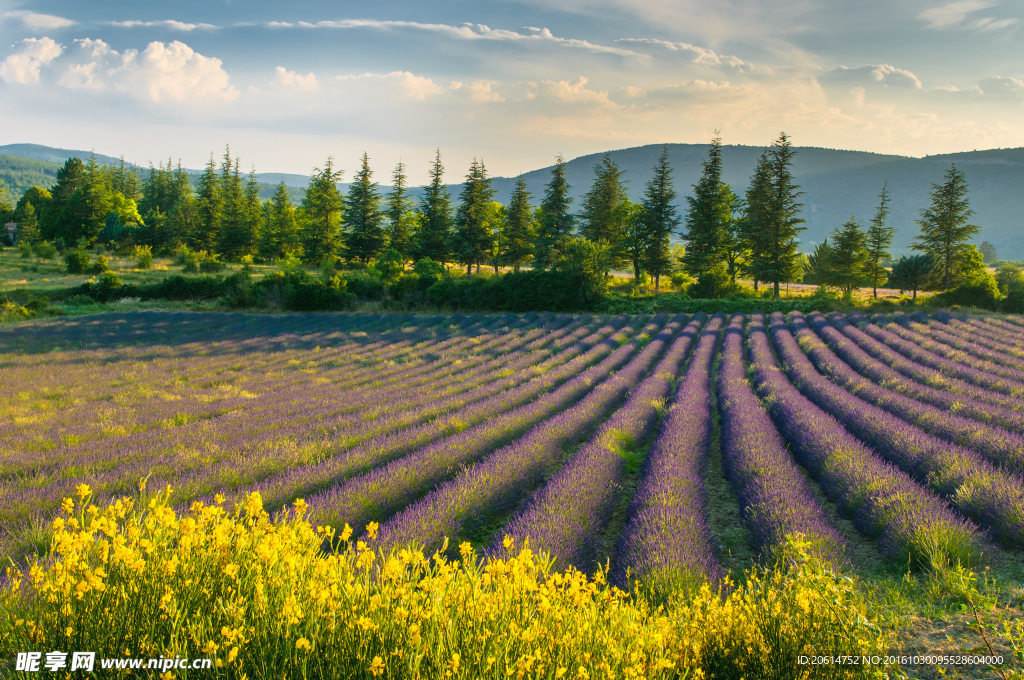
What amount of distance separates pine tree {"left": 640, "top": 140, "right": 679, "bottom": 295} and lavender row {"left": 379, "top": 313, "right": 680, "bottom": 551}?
31.5 meters

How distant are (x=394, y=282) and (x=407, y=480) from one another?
27233mm

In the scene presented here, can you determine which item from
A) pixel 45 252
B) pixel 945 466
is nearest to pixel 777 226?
pixel 945 466

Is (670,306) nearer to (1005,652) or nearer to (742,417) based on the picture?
(742,417)

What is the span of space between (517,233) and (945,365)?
3568 centimetres

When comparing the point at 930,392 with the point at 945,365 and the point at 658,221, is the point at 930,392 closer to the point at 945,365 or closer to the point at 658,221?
the point at 945,365

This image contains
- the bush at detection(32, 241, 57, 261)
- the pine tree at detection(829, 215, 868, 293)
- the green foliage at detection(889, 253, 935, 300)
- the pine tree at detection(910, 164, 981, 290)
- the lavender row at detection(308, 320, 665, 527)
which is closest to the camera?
the lavender row at detection(308, 320, 665, 527)

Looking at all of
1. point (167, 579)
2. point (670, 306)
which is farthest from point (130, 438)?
point (670, 306)

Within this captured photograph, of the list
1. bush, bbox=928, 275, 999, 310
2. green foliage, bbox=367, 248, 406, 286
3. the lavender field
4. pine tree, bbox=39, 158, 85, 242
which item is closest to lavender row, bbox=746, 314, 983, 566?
the lavender field

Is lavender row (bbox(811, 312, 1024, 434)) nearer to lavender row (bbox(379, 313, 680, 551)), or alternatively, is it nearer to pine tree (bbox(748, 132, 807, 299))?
lavender row (bbox(379, 313, 680, 551))

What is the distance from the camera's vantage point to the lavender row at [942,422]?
514 cm

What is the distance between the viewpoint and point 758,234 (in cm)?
3484

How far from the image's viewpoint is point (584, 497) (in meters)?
4.45

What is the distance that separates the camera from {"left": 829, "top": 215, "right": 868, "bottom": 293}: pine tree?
34469 mm

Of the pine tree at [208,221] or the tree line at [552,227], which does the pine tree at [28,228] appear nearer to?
the tree line at [552,227]
